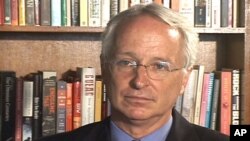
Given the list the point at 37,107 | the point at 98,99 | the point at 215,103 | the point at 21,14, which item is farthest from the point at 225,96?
the point at 21,14

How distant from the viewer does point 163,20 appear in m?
1.27

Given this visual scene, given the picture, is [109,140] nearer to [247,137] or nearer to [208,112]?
[247,137]

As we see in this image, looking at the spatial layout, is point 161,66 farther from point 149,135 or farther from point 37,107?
point 37,107

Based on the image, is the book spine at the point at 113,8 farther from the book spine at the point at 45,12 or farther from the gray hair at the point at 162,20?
the gray hair at the point at 162,20

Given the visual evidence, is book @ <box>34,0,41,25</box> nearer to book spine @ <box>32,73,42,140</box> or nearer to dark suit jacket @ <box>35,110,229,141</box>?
book spine @ <box>32,73,42,140</box>

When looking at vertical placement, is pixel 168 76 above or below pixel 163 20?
below

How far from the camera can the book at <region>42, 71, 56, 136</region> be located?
5.66 ft

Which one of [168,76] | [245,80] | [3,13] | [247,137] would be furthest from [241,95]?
[3,13]

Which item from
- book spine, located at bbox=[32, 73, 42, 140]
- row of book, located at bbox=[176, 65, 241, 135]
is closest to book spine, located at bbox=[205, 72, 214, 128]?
row of book, located at bbox=[176, 65, 241, 135]

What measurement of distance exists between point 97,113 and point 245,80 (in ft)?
1.74

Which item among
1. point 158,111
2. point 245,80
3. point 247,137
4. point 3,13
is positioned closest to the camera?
point 158,111

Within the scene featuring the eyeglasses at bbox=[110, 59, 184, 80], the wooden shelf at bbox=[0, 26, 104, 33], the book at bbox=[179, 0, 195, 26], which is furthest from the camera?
the book at bbox=[179, 0, 195, 26]

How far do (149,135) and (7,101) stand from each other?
24.7 inches

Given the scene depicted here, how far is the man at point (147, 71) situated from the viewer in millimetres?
1224
